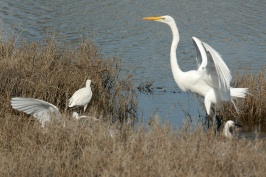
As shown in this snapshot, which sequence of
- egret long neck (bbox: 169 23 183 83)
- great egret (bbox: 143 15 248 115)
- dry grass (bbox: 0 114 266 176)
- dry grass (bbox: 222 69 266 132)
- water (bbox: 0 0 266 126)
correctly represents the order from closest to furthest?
dry grass (bbox: 0 114 266 176) → great egret (bbox: 143 15 248 115) → egret long neck (bbox: 169 23 183 83) → dry grass (bbox: 222 69 266 132) → water (bbox: 0 0 266 126)

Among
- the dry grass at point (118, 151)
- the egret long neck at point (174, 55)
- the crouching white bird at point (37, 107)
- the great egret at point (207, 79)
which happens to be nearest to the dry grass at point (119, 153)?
the dry grass at point (118, 151)

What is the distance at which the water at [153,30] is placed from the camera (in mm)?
11805

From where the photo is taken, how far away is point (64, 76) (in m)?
9.27

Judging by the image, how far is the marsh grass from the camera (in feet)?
28.4

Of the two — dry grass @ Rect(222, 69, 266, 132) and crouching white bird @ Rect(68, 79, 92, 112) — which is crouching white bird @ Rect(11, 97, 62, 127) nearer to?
crouching white bird @ Rect(68, 79, 92, 112)

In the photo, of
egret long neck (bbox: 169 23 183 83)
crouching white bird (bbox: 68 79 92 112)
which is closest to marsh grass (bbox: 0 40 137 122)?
crouching white bird (bbox: 68 79 92 112)

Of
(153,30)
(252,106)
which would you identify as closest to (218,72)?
(252,106)

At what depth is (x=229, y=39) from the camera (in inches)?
596

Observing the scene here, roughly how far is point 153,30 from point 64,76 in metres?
7.06

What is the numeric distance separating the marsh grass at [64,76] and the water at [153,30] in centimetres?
49

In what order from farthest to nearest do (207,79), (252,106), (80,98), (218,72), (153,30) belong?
(153,30)
(252,106)
(80,98)
(207,79)
(218,72)

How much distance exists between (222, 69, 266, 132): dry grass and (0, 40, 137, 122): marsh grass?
1.56 meters

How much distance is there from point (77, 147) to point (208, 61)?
2441 mm

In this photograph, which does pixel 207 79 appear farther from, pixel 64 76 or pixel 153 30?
pixel 153 30
